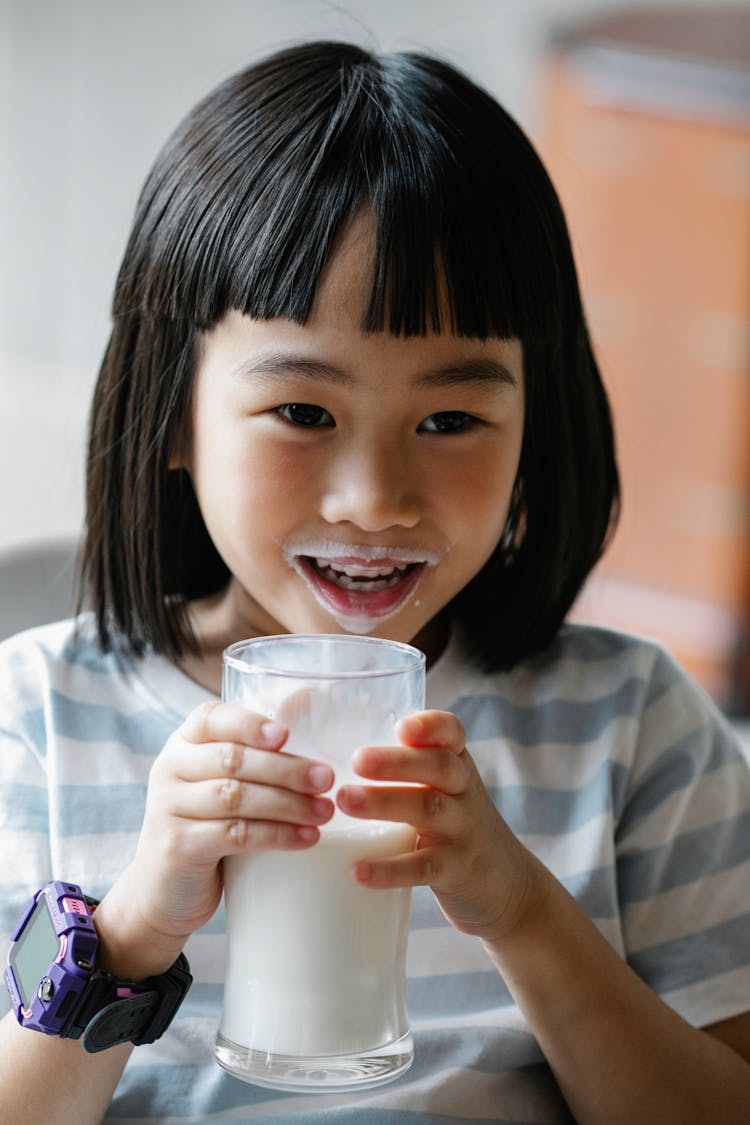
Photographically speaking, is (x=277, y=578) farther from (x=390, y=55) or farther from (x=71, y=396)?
(x=71, y=396)

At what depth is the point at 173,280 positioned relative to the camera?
1020 mm

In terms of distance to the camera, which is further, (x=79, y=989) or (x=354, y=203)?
(x=354, y=203)

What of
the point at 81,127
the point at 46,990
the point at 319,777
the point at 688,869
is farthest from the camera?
the point at 81,127

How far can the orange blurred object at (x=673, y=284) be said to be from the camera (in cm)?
303

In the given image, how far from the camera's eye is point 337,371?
0.94 m

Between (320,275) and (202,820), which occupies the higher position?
(320,275)

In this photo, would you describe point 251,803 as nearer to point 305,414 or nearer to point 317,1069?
point 317,1069

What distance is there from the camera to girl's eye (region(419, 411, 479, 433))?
980 mm

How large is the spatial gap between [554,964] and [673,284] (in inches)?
94.1

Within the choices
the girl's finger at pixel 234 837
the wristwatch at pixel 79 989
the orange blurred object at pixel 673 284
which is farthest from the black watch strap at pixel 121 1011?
the orange blurred object at pixel 673 284

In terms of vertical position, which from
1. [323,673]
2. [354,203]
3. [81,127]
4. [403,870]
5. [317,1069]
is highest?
[81,127]

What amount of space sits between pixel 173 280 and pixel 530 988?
1.67ft

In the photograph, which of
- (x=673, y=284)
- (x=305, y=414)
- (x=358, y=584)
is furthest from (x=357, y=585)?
(x=673, y=284)

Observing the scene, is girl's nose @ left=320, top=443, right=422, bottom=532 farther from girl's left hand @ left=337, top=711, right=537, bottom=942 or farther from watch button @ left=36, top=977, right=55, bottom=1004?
watch button @ left=36, top=977, right=55, bottom=1004
